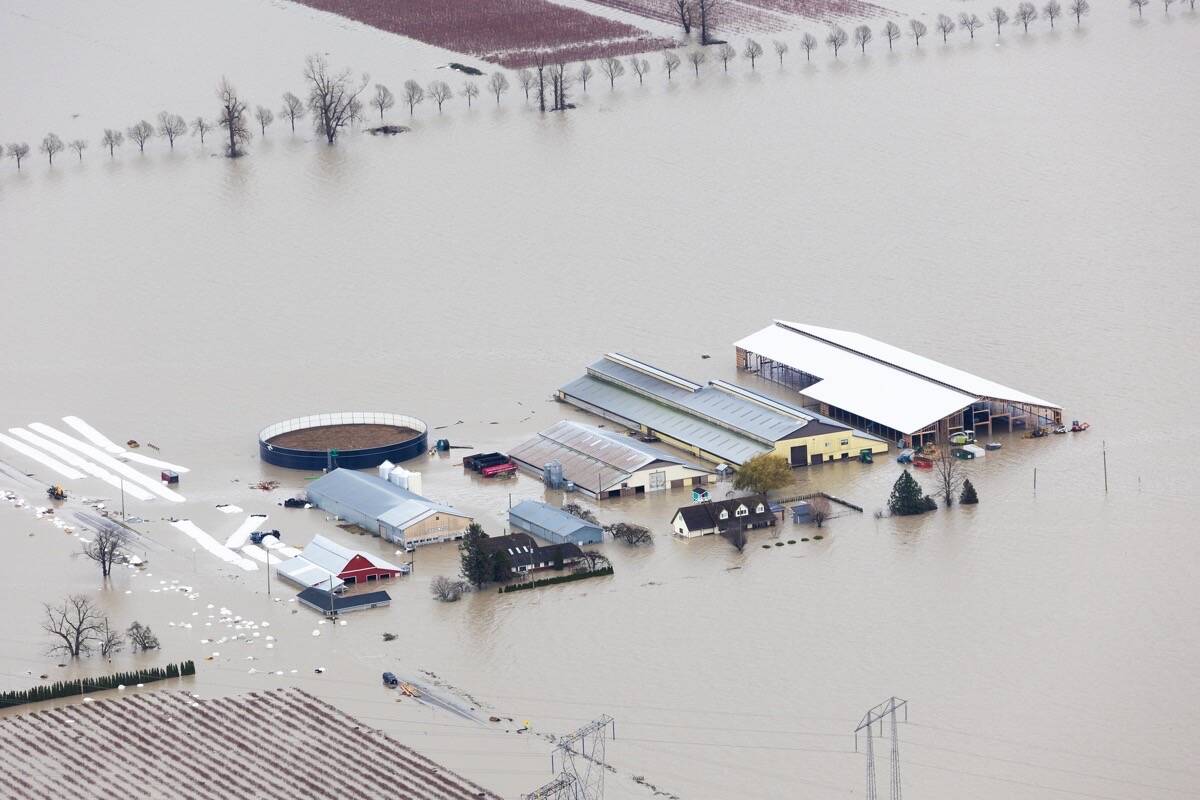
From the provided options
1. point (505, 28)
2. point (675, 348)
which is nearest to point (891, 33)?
point (505, 28)

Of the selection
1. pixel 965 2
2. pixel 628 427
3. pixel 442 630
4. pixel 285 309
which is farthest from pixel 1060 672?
pixel 965 2

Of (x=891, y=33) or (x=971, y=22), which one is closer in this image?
(x=891, y=33)

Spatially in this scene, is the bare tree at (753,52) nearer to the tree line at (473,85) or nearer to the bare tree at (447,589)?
the tree line at (473,85)

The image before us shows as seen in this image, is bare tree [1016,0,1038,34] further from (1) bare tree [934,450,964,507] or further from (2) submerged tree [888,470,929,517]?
(2) submerged tree [888,470,929,517]

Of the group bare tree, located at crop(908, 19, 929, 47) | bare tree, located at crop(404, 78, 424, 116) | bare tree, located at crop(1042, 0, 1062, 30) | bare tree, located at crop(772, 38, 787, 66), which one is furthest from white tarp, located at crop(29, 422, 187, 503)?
bare tree, located at crop(1042, 0, 1062, 30)

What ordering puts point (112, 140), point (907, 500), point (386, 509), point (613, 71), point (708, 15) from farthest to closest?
1. point (708, 15)
2. point (613, 71)
3. point (112, 140)
4. point (386, 509)
5. point (907, 500)

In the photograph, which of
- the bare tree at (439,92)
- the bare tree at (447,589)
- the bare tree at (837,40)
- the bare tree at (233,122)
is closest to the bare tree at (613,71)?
the bare tree at (439,92)

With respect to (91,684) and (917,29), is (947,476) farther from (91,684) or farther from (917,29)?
(917,29)

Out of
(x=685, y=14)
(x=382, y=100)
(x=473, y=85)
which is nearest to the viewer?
(x=382, y=100)
